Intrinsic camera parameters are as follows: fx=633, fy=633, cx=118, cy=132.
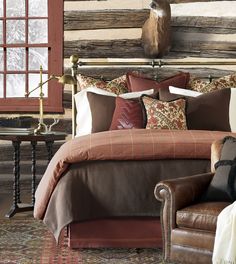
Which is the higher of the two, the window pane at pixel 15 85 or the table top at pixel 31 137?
the window pane at pixel 15 85

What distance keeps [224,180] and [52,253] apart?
124cm

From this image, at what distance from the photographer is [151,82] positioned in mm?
5727

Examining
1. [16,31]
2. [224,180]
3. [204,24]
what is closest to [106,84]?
[204,24]

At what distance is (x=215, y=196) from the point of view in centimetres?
355

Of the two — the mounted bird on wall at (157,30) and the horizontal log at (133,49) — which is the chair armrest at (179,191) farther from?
the horizontal log at (133,49)

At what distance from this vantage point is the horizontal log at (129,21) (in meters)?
6.34

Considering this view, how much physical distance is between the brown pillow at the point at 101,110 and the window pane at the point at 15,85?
1.39m

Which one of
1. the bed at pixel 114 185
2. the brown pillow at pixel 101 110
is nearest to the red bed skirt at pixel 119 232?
the bed at pixel 114 185

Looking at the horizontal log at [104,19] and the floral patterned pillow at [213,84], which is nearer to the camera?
the floral patterned pillow at [213,84]

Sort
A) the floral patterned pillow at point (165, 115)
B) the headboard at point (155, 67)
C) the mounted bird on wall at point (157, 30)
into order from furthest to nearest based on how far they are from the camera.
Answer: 1. the headboard at point (155, 67)
2. the mounted bird on wall at point (157, 30)
3. the floral patterned pillow at point (165, 115)

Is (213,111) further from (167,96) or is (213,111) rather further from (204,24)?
(204,24)

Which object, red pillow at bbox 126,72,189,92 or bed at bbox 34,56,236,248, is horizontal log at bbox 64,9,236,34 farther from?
bed at bbox 34,56,236,248

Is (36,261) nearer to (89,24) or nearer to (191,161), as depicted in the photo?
(191,161)

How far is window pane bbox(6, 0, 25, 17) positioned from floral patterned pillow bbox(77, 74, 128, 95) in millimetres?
1183
